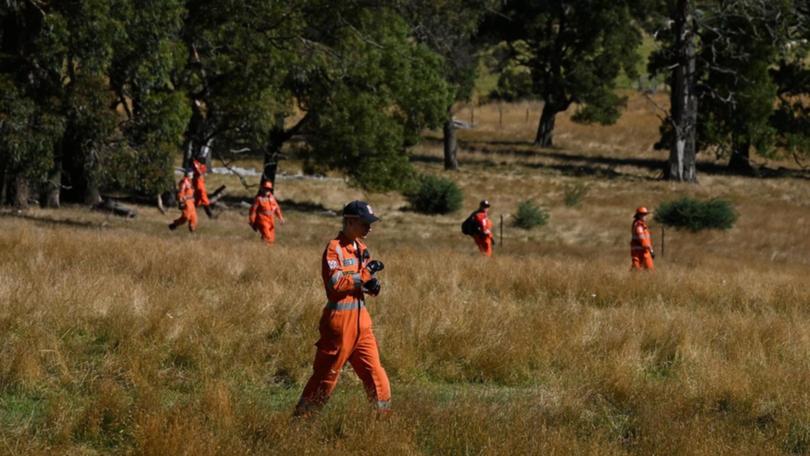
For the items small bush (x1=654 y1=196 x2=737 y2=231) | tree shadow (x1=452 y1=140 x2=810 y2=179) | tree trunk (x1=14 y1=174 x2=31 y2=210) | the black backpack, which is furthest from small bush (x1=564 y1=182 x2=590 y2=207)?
tree trunk (x1=14 y1=174 x2=31 y2=210)

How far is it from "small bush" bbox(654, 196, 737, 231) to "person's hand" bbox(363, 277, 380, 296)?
2798 cm

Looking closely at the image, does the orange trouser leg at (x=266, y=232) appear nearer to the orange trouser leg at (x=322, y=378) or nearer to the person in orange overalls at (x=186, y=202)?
the person in orange overalls at (x=186, y=202)

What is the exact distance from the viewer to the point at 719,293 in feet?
47.9

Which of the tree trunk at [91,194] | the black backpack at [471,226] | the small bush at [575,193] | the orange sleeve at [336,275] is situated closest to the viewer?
A: the orange sleeve at [336,275]

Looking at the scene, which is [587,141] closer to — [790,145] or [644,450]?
[790,145]

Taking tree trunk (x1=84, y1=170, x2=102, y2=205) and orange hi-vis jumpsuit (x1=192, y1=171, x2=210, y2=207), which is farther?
tree trunk (x1=84, y1=170, x2=102, y2=205)

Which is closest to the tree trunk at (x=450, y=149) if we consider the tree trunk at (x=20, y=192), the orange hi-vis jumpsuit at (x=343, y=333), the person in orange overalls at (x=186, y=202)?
the tree trunk at (x=20, y=192)

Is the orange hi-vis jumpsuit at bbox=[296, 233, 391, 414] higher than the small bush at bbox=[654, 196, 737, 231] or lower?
higher

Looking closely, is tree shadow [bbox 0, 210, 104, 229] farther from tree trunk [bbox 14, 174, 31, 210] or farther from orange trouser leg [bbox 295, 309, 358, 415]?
orange trouser leg [bbox 295, 309, 358, 415]

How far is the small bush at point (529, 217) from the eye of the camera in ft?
111

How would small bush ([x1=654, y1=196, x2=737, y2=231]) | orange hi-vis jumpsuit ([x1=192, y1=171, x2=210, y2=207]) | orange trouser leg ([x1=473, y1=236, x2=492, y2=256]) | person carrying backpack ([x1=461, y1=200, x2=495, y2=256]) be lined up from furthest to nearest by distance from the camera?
small bush ([x1=654, y1=196, x2=737, y2=231]), orange hi-vis jumpsuit ([x1=192, y1=171, x2=210, y2=207]), orange trouser leg ([x1=473, y1=236, x2=492, y2=256]), person carrying backpack ([x1=461, y1=200, x2=495, y2=256])

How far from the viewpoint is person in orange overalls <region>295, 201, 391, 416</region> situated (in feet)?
22.9

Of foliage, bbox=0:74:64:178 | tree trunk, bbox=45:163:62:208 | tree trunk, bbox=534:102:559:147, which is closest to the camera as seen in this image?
foliage, bbox=0:74:64:178

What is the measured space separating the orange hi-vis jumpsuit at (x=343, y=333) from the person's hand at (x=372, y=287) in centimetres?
7
